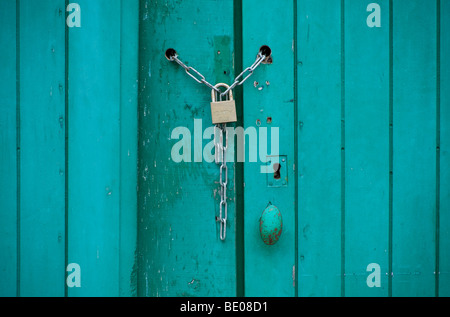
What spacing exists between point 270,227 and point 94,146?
555mm

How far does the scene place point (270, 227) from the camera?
106cm

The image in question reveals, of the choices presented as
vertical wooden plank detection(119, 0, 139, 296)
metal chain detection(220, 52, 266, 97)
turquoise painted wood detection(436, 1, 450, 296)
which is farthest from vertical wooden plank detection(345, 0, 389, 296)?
vertical wooden plank detection(119, 0, 139, 296)

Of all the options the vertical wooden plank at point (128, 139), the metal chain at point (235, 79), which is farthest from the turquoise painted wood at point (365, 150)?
the vertical wooden plank at point (128, 139)

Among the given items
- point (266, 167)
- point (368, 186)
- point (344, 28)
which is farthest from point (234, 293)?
point (344, 28)

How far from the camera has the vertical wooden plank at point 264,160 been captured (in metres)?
1.09

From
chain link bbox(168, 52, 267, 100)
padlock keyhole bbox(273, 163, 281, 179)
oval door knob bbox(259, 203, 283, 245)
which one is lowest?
oval door knob bbox(259, 203, 283, 245)

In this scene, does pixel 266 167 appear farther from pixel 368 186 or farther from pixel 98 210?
pixel 98 210

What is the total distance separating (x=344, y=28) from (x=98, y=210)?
2.92 ft

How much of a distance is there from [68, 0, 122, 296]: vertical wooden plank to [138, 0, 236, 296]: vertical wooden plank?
87 millimetres

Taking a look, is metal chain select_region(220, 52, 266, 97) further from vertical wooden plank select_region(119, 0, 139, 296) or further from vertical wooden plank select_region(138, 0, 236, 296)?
vertical wooden plank select_region(119, 0, 139, 296)

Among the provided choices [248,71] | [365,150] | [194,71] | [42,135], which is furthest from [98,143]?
[365,150]

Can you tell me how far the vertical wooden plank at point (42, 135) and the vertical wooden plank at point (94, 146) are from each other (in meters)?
0.03

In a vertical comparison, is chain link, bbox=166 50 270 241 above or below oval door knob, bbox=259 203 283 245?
above

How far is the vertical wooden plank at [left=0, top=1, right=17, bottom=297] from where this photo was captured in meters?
1.05
